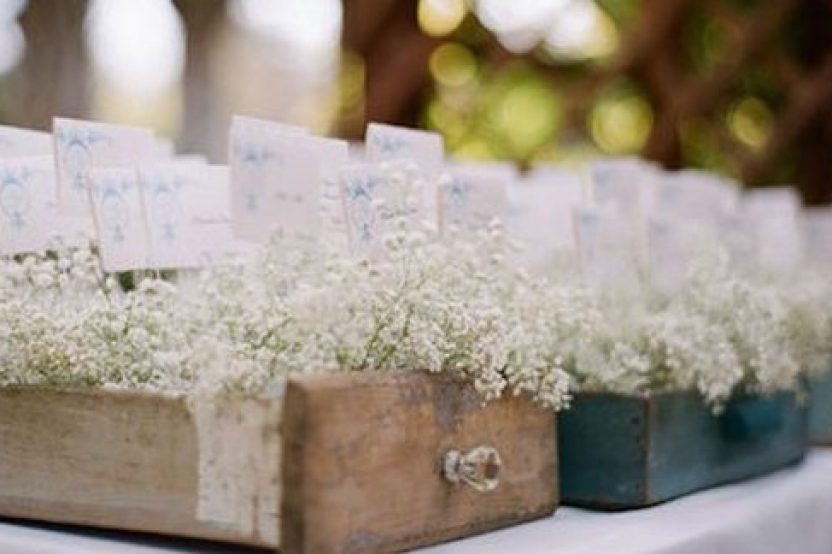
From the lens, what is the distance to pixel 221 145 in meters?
3.40

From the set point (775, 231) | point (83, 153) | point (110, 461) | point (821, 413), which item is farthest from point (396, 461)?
point (775, 231)

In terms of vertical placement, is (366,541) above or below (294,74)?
below

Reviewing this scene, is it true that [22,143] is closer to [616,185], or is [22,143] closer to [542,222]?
[542,222]

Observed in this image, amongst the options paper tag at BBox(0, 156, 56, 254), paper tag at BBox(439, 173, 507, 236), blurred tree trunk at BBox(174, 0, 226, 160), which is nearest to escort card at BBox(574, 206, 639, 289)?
paper tag at BBox(439, 173, 507, 236)

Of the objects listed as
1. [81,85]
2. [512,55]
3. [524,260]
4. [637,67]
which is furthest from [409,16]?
[524,260]

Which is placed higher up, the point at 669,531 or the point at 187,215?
the point at 187,215

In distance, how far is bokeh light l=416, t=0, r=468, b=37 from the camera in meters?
3.78

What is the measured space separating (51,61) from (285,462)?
2.04 metres

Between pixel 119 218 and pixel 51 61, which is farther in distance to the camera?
pixel 51 61

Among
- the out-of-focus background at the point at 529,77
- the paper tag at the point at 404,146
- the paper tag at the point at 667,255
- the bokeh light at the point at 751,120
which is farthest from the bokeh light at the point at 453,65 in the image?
the paper tag at the point at 404,146

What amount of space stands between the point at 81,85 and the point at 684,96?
1.56 meters

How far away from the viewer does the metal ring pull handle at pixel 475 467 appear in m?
1.36

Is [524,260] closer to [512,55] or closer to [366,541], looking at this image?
[366,541]

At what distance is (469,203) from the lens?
1639mm
